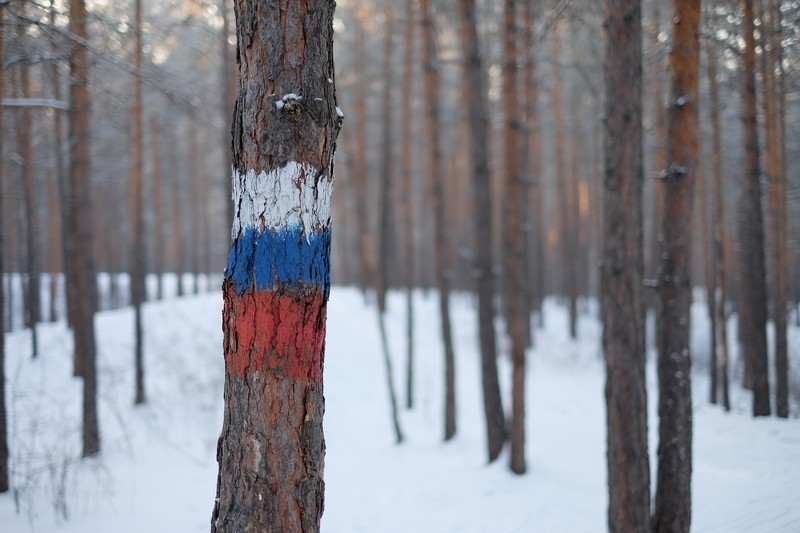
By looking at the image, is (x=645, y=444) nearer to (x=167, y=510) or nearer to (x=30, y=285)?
(x=167, y=510)

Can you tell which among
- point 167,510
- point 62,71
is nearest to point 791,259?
point 167,510

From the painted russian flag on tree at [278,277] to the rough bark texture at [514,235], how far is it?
6535mm

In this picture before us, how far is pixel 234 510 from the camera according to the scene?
95.5 inches

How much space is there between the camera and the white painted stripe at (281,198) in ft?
7.99

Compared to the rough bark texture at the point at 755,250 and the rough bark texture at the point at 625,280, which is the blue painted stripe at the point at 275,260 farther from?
the rough bark texture at the point at 755,250

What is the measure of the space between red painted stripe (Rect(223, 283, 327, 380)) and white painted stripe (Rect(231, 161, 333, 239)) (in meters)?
0.27

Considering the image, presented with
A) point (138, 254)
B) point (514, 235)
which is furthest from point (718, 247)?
point (138, 254)

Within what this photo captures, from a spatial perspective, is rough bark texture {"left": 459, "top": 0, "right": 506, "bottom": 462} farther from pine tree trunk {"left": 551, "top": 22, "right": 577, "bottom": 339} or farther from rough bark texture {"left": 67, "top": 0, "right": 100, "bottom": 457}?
pine tree trunk {"left": 551, "top": 22, "right": 577, "bottom": 339}

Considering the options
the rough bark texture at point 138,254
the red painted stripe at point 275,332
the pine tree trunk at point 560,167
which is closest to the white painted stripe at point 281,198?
the red painted stripe at point 275,332

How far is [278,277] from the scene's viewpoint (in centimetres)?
241

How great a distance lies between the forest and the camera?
8.05 ft

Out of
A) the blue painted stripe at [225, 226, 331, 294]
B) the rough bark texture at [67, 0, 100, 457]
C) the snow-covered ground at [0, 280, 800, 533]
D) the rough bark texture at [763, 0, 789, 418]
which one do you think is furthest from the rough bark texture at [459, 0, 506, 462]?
the blue painted stripe at [225, 226, 331, 294]

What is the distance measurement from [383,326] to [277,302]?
27.9 ft

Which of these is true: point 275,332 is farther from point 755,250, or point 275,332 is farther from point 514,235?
point 755,250
